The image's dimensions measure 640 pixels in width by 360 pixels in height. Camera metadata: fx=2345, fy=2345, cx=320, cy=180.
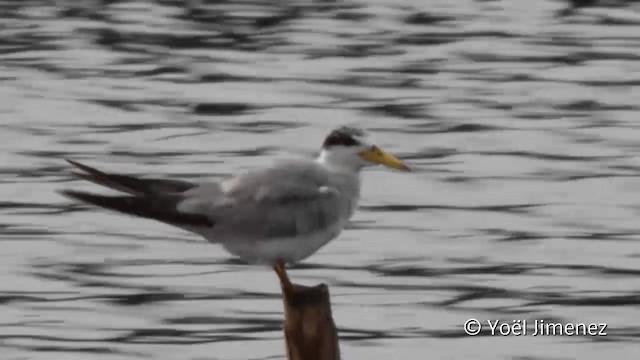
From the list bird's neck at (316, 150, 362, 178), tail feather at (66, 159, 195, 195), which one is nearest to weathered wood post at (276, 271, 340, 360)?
tail feather at (66, 159, 195, 195)

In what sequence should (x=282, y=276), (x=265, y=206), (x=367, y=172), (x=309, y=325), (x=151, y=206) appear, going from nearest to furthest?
(x=309, y=325), (x=282, y=276), (x=151, y=206), (x=265, y=206), (x=367, y=172)

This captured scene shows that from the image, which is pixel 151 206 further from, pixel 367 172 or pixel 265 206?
pixel 367 172

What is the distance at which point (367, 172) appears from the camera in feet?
79.2

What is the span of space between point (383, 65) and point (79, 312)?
46.7 ft

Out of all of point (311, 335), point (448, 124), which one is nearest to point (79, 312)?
point (311, 335)

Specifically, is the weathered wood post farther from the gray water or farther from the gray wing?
the gray water

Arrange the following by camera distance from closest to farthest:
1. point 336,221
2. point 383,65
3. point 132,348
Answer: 1. point 336,221
2. point 132,348
3. point 383,65

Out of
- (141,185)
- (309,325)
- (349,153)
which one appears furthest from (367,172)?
(309,325)

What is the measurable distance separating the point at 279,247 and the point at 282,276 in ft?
1.82

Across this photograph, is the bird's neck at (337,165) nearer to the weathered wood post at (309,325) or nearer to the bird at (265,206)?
the bird at (265,206)

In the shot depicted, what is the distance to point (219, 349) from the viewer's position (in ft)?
55.2

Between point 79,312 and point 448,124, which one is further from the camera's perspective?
point 448,124

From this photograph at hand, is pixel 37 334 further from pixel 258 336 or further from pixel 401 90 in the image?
pixel 401 90

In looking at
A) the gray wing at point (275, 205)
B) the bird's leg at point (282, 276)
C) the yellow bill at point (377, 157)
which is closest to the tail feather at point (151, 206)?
the gray wing at point (275, 205)
